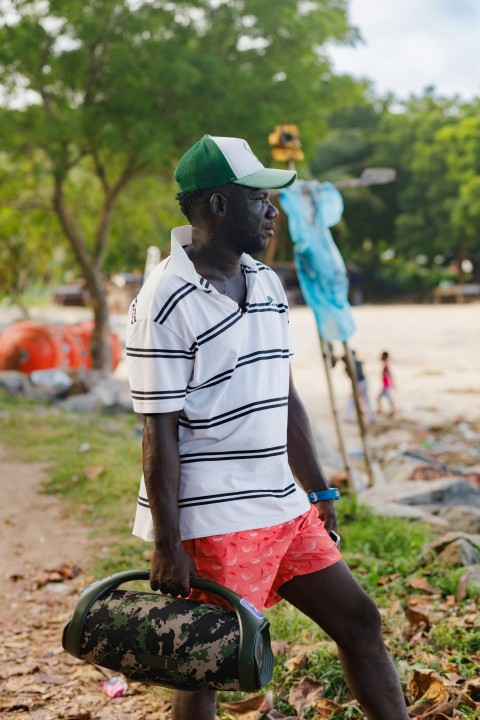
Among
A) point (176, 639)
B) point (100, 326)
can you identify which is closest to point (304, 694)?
point (176, 639)

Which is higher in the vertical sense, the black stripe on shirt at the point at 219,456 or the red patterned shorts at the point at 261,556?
the black stripe on shirt at the point at 219,456

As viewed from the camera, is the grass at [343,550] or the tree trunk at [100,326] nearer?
the grass at [343,550]

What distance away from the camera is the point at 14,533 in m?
6.04

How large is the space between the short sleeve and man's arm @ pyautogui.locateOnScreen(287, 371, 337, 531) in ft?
1.78

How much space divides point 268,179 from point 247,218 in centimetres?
12

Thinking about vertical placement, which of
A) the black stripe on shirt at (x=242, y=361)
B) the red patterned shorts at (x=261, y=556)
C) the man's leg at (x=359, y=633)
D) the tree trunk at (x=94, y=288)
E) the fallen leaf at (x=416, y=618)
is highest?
the tree trunk at (x=94, y=288)

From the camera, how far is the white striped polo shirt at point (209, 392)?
7.15 ft

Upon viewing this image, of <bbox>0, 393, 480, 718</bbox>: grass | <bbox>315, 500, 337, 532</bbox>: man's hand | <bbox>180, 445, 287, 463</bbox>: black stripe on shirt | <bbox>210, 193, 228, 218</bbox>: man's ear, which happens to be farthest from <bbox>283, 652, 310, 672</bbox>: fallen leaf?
<bbox>210, 193, 228, 218</bbox>: man's ear

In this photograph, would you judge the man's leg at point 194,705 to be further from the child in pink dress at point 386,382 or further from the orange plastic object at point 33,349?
the orange plastic object at point 33,349

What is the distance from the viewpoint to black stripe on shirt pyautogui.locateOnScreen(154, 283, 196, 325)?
217 centimetres

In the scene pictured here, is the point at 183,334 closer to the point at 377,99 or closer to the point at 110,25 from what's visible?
the point at 110,25

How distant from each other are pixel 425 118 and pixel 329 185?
131 ft

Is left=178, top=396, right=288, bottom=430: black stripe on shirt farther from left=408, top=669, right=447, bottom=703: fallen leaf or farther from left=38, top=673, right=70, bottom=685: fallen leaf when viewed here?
left=38, top=673, right=70, bottom=685: fallen leaf

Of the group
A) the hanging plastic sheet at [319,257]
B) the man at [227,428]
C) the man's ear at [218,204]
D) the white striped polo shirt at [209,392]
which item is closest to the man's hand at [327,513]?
the man at [227,428]
